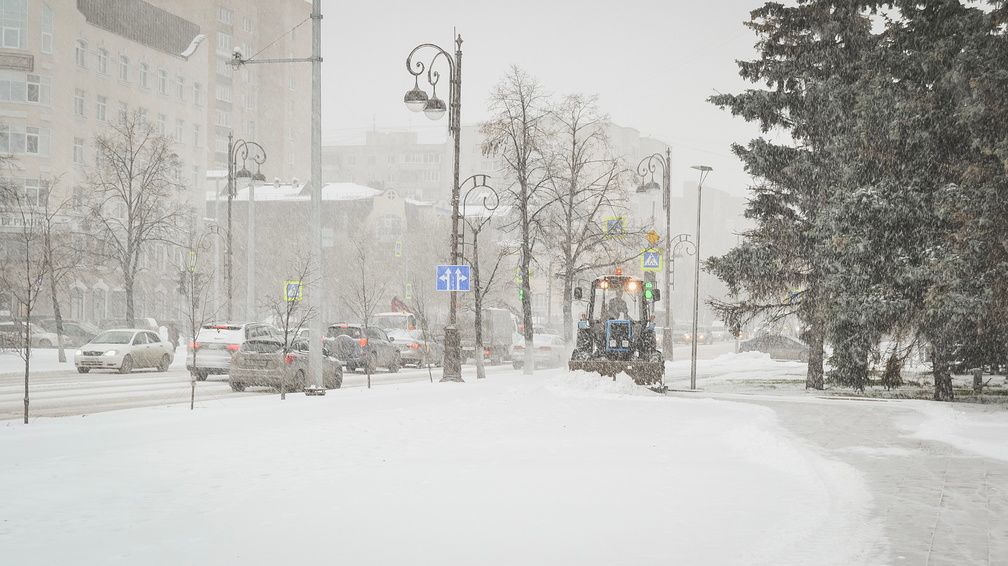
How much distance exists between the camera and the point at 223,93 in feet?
397

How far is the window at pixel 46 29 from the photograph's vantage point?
58.4m

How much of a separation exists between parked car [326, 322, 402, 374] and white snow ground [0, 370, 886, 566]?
17200 millimetres

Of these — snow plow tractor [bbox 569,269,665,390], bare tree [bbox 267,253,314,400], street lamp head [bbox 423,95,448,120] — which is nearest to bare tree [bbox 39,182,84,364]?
bare tree [bbox 267,253,314,400]

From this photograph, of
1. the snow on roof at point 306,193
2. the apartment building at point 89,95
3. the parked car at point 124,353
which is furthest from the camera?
the snow on roof at point 306,193

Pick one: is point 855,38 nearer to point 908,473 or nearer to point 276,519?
point 908,473

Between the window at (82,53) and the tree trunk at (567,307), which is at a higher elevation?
the window at (82,53)

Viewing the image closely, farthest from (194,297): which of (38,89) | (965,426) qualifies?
(38,89)

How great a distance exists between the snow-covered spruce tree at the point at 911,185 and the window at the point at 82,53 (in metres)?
53.8

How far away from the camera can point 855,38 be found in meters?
24.1

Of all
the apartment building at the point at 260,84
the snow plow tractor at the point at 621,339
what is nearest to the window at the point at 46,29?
the snow plow tractor at the point at 621,339

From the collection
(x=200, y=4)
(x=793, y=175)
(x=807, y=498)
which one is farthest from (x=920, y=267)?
(x=200, y=4)

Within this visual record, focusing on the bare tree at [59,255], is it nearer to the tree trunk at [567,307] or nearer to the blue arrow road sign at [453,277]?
the blue arrow road sign at [453,277]

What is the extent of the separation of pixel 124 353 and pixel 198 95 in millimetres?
50515

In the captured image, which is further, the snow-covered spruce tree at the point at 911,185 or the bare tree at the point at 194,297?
the bare tree at the point at 194,297
